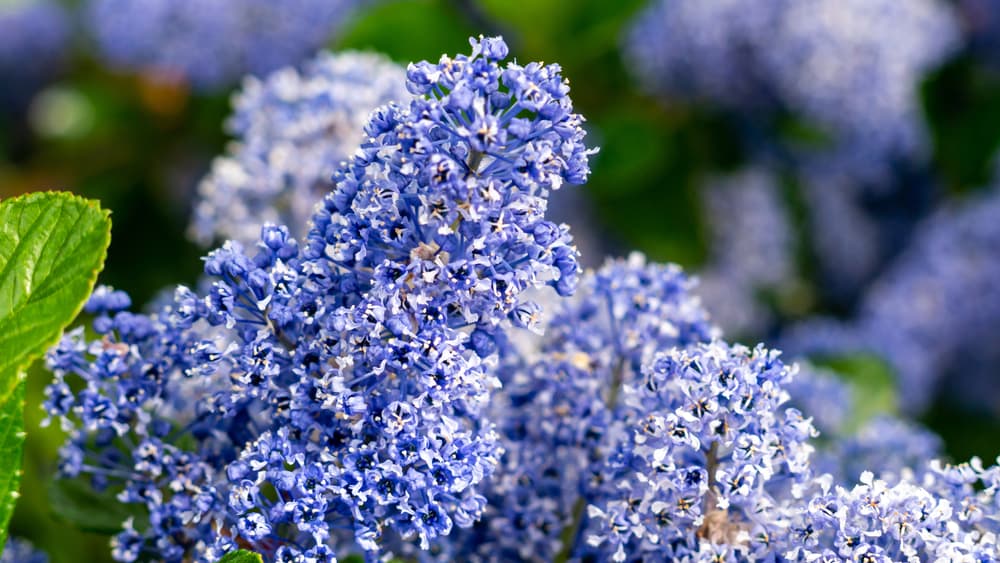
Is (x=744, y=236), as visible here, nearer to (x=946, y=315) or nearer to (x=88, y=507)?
(x=946, y=315)

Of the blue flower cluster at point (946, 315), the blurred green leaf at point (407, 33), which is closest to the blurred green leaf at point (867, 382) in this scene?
the blue flower cluster at point (946, 315)

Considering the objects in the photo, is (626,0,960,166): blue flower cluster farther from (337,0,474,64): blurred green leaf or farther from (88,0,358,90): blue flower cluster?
(88,0,358,90): blue flower cluster

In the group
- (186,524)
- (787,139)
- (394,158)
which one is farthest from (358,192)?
(787,139)

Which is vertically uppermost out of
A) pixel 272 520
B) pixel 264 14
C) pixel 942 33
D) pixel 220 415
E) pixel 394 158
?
pixel 942 33

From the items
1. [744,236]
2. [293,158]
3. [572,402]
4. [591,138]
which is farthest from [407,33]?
[572,402]

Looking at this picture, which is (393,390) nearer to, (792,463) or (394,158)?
(394,158)

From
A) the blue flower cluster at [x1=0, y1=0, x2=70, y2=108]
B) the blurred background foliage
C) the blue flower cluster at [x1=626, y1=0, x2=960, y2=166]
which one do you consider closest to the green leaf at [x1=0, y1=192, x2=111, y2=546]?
the blurred background foliage
